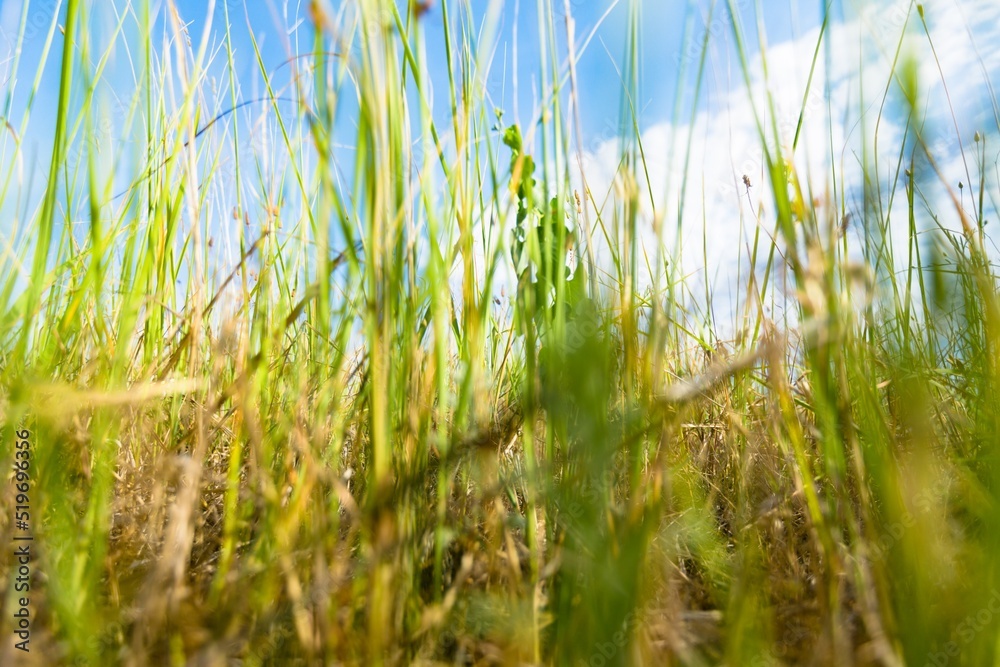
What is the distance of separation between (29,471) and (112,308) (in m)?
0.63

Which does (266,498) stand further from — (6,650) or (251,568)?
(6,650)

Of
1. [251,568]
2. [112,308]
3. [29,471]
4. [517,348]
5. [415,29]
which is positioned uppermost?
[415,29]

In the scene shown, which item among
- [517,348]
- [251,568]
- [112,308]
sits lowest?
[251,568]

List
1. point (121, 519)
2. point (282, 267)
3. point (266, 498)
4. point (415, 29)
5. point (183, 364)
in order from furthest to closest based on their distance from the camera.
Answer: point (183, 364) < point (282, 267) < point (121, 519) < point (415, 29) < point (266, 498)

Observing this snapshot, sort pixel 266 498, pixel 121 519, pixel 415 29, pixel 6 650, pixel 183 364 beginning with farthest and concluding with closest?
pixel 183 364
pixel 121 519
pixel 415 29
pixel 266 498
pixel 6 650

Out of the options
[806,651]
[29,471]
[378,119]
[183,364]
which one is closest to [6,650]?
[29,471]

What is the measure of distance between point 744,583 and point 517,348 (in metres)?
0.72

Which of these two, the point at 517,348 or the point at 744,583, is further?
the point at 517,348

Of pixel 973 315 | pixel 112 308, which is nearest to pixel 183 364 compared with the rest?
pixel 112 308

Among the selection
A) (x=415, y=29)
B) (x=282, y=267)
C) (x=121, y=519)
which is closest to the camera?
(x=415, y=29)

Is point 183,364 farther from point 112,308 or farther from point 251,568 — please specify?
point 251,568

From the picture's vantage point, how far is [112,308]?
4.66 feet

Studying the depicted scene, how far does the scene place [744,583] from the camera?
617 mm

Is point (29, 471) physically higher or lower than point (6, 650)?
higher
